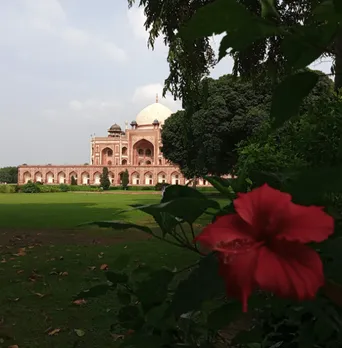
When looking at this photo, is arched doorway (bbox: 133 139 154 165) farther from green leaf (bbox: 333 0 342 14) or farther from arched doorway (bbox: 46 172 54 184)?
green leaf (bbox: 333 0 342 14)

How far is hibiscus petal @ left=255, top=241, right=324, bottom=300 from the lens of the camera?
0.26m

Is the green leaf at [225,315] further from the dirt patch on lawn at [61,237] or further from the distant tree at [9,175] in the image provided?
the distant tree at [9,175]

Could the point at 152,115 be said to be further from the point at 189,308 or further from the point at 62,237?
the point at 189,308

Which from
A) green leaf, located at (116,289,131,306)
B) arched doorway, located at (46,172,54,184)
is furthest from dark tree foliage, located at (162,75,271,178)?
arched doorway, located at (46,172,54,184)

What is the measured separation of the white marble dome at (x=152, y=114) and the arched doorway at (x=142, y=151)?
2533 millimetres

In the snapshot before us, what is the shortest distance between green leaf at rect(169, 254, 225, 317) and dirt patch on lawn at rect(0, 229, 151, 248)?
5.87m

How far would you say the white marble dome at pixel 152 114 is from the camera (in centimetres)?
4919

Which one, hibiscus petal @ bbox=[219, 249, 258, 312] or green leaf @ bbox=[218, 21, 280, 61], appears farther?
green leaf @ bbox=[218, 21, 280, 61]

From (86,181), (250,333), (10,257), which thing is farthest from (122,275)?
(86,181)

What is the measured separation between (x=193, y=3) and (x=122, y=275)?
17.5 ft

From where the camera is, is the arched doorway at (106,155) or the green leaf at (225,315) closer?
the green leaf at (225,315)

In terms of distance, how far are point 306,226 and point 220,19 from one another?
0.65ft

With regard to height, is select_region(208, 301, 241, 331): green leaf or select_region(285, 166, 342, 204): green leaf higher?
select_region(285, 166, 342, 204): green leaf

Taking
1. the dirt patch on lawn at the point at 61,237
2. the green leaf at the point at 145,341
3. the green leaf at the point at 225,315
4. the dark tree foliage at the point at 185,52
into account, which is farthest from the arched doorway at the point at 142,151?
the green leaf at the point at 225,315
